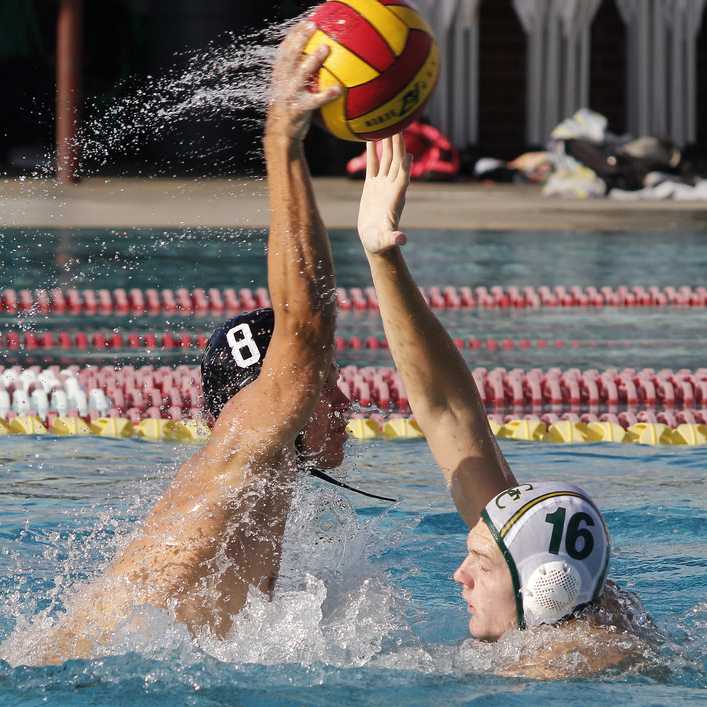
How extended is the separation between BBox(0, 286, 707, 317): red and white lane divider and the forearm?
18.7ft

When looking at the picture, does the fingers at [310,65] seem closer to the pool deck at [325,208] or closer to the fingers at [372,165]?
the fingers at [372,165]

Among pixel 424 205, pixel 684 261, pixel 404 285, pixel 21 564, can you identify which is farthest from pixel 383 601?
pixel 424 205

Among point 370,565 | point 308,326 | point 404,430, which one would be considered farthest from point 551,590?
point 404,430

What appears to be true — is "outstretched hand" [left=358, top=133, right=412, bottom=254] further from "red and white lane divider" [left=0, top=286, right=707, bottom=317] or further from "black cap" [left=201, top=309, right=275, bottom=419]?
"red and white lane divider" [left=0, top=286, right=707, bottom=317]

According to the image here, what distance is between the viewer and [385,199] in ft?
8.63

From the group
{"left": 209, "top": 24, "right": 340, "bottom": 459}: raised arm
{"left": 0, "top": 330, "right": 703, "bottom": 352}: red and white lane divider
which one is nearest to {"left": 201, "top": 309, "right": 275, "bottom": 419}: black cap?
{"left": 209, "top": 24, "right": 340, "bottom": 459}: raised arm

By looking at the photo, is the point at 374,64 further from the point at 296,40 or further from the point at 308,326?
the point at 308,326

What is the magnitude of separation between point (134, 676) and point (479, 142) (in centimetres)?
1704

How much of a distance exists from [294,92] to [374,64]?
60cm

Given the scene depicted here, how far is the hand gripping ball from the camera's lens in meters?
2.75

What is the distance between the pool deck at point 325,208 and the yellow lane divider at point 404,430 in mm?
5651

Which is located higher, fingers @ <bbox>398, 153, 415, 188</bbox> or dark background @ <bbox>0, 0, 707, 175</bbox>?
fingers @ <bbox>398, 153, 415, 188</bbox>

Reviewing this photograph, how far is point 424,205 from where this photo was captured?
14.1 m

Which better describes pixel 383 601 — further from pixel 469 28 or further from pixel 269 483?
pixel 469 28
